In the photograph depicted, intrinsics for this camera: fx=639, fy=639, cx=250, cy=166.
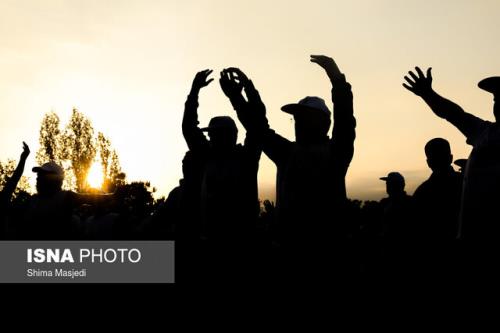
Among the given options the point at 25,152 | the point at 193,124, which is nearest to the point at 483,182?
the point at 193,124

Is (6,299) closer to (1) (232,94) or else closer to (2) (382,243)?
(1) (232,94)

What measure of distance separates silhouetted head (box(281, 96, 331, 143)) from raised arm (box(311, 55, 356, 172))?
0.87 ft

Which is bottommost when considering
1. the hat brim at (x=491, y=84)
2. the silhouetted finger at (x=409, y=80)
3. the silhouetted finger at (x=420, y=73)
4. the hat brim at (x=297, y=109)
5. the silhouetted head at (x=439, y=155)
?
the silhouetted head at (x=439, y=155)

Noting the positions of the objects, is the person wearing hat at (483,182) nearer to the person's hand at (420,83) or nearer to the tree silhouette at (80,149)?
the person's hand at (420,83)

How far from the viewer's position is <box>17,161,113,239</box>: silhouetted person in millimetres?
8281

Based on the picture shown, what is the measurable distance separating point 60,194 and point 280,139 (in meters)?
4.09

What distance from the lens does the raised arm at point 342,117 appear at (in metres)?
4.98

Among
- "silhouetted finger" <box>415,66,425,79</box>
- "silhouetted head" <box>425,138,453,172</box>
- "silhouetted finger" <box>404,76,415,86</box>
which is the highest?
"silhouetted finger" <box>415,66,425,79</box>

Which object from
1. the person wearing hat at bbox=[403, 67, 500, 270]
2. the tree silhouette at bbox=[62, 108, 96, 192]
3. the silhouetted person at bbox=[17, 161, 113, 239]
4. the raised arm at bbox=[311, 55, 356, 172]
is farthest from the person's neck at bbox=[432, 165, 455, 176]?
the tree silhouette at bbox=[62, 108, 96, 192]

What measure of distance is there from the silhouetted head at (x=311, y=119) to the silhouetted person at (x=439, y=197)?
1976 millimetres

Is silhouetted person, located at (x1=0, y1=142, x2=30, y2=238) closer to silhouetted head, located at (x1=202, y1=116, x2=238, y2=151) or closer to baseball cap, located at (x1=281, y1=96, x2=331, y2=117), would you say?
silhouetted head, located at (x1=202, y1=116, x2=238, y2=151)

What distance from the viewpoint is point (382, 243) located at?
9086 mm

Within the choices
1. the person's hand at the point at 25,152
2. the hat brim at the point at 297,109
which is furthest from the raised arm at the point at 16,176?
the hat brim at the point at 297,109

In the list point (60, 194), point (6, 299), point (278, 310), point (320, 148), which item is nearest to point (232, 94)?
point (320, 148)
